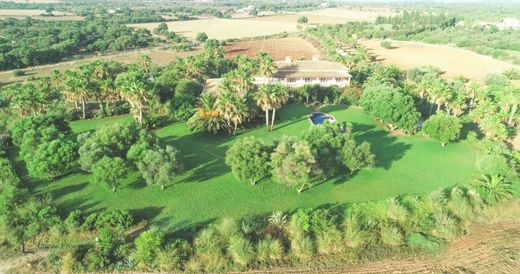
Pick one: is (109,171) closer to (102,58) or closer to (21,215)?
(21,215)

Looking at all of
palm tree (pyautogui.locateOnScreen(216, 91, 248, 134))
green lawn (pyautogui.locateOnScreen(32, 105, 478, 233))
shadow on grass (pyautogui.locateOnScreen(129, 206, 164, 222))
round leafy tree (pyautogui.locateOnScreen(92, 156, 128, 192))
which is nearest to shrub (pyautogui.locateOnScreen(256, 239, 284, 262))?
green lawn (pyautogui.locateOnScreen(32, 105, 478, 233))

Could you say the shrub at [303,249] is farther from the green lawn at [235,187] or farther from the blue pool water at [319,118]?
the blue pool water at [319,118]

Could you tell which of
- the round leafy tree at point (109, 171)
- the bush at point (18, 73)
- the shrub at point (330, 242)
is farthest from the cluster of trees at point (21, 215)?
the bush at point (18, 73)

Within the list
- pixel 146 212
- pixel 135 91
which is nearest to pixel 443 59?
pixel 135 91

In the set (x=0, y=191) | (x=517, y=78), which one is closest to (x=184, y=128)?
(x=0, y=191)

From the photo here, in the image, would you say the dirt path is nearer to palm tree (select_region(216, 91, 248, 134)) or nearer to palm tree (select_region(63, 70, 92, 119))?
palm tree (select_region(216, 91, 248, 134))

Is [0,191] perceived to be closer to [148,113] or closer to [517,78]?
[148,113]
